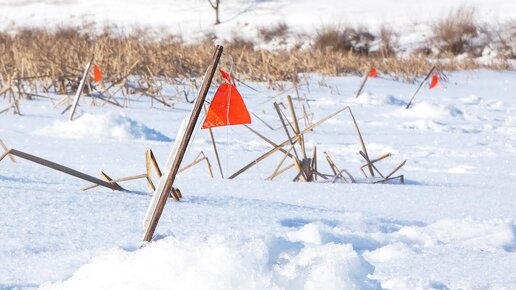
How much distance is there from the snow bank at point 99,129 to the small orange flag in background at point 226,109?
157cm

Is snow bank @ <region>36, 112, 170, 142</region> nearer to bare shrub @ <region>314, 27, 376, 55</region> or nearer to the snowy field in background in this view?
bare shrub @ <region>314, 27, 376, 55</region>

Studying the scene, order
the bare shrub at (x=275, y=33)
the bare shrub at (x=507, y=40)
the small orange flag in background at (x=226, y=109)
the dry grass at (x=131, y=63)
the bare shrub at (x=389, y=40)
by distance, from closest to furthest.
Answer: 1. the small orange flag in background at (x=226, y=109)
2. the dry grass at (x=131, y=63)
3. the bare shrub at (x=507, y=40)
4. the bare shrub at (x=389, y=40)
5. the bare shrub at (x=275, y=33)

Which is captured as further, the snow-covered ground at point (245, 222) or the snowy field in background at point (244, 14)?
the snowy field in background at point (244, 14)

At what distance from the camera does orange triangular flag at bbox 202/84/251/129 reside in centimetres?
83

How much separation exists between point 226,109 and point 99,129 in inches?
65.2

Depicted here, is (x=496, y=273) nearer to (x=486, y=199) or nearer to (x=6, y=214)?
(x=6, y=214)

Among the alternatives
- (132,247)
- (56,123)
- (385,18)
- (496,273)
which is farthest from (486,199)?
(385,18)

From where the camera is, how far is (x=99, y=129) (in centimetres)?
243

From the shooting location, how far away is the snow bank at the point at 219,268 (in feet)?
1.84

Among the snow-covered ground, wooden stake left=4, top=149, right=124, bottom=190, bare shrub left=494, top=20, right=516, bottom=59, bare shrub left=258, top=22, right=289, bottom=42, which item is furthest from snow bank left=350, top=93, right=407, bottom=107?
bare shrub left=258, top=22, right=289, bottom=42

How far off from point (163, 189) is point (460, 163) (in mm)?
2067

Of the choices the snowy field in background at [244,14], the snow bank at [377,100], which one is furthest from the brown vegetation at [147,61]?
the snowy field in background at [244,14]

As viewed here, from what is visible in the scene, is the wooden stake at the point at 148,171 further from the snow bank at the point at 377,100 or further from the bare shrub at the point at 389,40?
the bare shrub at the point at 389,40

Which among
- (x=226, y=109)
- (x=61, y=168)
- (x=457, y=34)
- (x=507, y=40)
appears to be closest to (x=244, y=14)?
(x=457, y=34)
